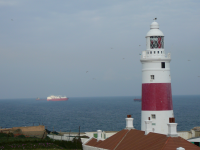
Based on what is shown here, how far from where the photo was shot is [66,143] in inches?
1180

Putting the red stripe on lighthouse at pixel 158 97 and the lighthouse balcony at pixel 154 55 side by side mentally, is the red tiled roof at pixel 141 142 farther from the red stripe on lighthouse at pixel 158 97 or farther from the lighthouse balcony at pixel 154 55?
the lighthouse balcony at pixel 154 55

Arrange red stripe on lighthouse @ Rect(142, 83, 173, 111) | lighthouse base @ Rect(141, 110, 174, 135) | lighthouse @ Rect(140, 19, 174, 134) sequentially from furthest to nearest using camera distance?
1. red stripe on lighthouse @ Rect(142, 83, 173, 111)
2. lighthouse @ Rect(140, 19, 174, 134)
3. lighthouse base @ Rect(141, 110, 174, 135)

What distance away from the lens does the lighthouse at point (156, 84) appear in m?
30.2

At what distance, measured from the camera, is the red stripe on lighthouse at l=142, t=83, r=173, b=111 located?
30.4 m

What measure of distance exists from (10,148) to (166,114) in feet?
42.5

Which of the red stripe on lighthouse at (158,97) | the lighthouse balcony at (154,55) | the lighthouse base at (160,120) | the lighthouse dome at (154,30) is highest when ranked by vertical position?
the lighthouse dome at (154,30)

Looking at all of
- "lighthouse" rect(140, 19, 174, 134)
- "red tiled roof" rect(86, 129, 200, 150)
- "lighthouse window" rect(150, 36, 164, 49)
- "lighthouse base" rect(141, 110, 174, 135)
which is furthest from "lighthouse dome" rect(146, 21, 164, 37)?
"red tiled roof" rect(86, 129, 200, 150)

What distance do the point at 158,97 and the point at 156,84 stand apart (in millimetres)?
1119

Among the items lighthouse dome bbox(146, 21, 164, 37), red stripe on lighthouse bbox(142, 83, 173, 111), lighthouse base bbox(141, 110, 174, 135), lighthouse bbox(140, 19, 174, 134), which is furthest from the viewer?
lighthouse dome bbox(146, 21, 164, 37)

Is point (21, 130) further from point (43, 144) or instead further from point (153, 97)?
point (153, 97)

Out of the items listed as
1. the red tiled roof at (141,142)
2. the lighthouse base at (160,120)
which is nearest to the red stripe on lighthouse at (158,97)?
the lighthouse base at (160,120)

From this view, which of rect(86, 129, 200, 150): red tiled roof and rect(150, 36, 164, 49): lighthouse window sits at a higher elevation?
rect(150, 36, 164, 49): lighthouse window

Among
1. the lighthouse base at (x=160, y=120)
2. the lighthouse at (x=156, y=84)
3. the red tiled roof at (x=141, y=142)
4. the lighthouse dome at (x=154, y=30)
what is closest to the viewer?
the red tiled roof at (x=141, y=142)

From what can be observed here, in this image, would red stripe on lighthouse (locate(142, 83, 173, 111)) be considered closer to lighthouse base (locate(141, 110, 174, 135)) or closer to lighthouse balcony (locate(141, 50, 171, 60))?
lighthouse base (locate(141, 110, 174, 135))
